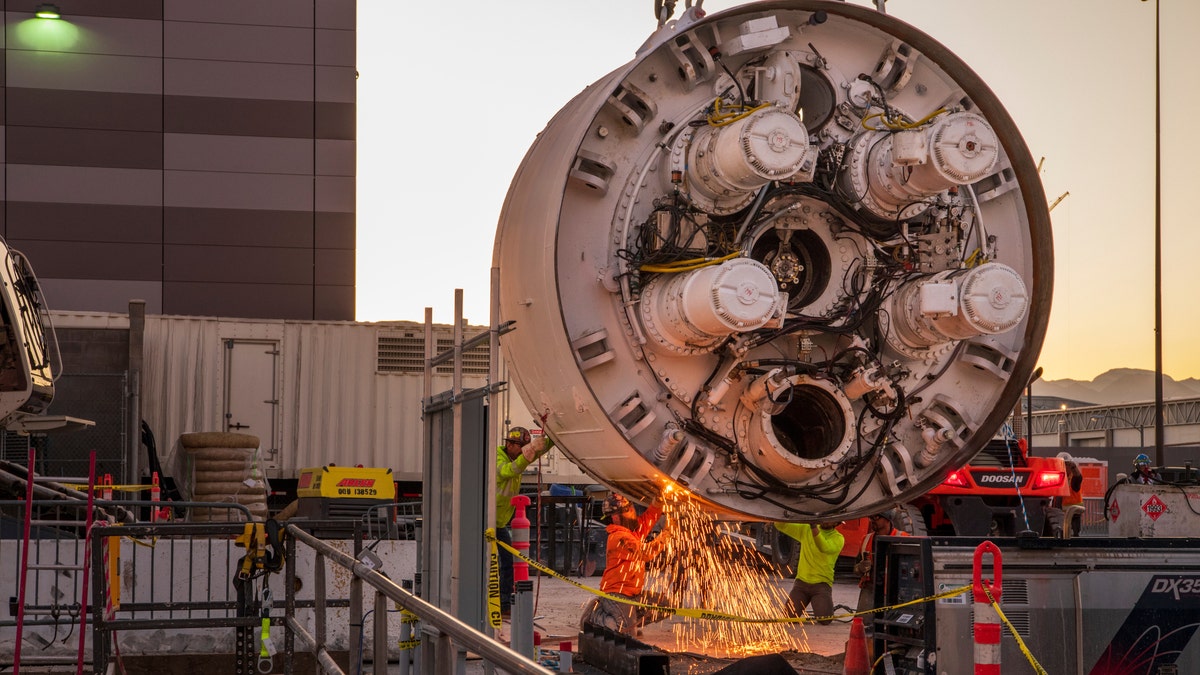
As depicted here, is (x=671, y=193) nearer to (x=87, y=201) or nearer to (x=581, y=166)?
(x=581, y=166)

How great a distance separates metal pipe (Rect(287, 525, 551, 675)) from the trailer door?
1312 centimetres

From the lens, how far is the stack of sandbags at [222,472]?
53.9 feet

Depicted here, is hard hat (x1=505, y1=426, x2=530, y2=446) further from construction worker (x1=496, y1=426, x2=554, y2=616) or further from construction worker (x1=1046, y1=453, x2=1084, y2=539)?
construction worker (x1=1046, y1=453, x2=1084, y2=539)

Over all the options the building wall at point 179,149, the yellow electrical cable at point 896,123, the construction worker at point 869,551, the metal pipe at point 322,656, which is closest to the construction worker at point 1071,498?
the construction worker at point 869,551

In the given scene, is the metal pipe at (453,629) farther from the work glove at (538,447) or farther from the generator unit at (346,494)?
the generator unit at (346,494)

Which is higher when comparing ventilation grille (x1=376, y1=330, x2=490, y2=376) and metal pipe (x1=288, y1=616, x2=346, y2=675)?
ventilation grille (x1=376, y1=330, x2=490, y2=376)

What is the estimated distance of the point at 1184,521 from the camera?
15.3 metres

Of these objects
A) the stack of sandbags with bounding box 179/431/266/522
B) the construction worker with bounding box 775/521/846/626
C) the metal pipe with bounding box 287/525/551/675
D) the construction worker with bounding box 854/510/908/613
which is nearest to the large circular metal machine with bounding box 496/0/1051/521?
the metal pipe with bounding box 287/525/551/675

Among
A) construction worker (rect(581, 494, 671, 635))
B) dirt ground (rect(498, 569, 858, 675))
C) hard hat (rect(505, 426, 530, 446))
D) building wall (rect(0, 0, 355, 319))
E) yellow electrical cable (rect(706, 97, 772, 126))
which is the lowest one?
dirt ground (rect(498, 569, 858, 675))

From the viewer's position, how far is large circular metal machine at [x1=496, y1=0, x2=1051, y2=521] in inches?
280

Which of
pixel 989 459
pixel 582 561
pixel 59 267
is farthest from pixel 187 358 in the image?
pixel 989 459

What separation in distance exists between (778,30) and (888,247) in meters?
1.37

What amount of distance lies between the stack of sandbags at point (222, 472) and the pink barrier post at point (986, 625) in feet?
38.6

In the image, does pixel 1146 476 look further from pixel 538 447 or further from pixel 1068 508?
pixel 538 447
